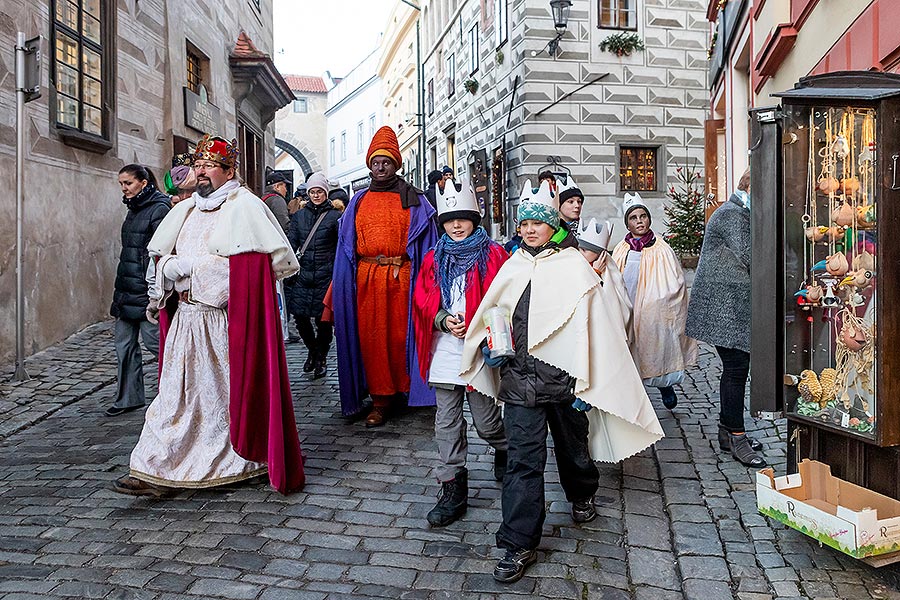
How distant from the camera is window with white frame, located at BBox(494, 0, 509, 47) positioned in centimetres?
1962

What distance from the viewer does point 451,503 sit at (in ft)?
14.5

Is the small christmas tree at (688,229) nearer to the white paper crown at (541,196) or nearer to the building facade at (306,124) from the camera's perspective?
the white paper crown at (541,196)

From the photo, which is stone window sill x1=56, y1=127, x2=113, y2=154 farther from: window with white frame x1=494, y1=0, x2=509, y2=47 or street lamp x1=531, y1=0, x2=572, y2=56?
window with white frame x1=494, y1=0, x2=509, y2=47

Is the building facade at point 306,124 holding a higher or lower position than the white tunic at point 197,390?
higher

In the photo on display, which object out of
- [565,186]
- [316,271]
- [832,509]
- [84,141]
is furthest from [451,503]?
[84,141]

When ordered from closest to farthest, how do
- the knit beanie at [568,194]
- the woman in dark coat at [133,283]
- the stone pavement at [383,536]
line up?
the stone pavement at [383,536] < the knit beanie at [568,194] < the woman in dark coat at [133,283]

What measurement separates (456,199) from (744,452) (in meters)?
2.33

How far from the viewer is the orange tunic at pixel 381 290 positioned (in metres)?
6.52

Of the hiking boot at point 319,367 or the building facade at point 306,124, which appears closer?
the hiking boot at point 319,367

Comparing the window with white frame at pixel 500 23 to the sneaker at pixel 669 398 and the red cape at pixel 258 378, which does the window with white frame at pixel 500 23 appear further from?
the red cape at pixel 258 378

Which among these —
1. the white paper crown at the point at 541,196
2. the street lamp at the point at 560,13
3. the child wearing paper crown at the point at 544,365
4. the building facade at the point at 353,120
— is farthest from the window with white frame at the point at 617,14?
the building facade at the point at 353,120

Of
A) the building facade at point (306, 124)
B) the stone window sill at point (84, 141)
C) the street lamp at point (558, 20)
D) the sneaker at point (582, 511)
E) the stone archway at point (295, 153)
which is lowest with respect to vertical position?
the sneaker at point (582, 511)

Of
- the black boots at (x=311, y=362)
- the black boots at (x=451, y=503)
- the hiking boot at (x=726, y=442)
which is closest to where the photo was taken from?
the black boots at (x=451, y=503)

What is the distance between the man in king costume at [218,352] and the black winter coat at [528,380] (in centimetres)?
150
